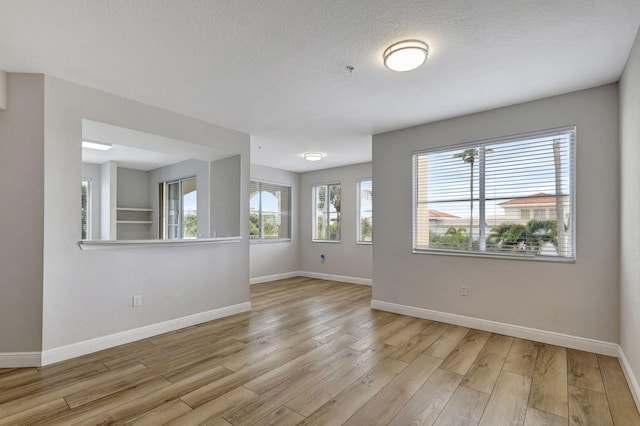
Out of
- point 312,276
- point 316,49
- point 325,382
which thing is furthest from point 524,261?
point 312,276

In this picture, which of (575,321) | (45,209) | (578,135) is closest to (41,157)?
(45,209)

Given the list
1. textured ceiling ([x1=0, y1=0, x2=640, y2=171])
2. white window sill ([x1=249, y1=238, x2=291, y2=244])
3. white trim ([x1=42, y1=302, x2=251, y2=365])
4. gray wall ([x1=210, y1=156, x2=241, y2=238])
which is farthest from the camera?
white window sill ([x1=249, y1=238, x2=291, y2=244])

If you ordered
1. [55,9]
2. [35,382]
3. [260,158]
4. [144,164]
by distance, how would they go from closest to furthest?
[55,9], [35,382], [260,158], [144,164]

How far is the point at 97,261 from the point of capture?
3006 millimetres

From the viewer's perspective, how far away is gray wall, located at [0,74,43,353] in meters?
2.63

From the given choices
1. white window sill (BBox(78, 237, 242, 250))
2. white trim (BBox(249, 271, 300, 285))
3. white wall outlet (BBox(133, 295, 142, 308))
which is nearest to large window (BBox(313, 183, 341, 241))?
white trim (BBox(249, 271, 300, 285))

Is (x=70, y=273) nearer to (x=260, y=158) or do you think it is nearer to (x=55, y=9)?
(x=55, y=9)

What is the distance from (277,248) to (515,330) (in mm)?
4864

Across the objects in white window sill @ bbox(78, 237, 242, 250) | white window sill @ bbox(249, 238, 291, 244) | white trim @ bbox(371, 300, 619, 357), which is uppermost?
white window sill @ bbox(78, 237, 242, 250)

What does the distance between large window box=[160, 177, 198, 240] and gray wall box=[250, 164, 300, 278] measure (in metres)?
1.24

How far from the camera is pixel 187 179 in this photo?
641 cm

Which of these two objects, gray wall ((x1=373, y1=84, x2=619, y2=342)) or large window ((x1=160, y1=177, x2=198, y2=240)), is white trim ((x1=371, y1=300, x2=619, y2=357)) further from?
large window ((x1=160, y1=177, x2=198, y2=240))

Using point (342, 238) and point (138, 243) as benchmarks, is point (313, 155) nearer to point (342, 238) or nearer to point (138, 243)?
point (342, 238)

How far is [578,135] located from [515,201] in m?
0.83
